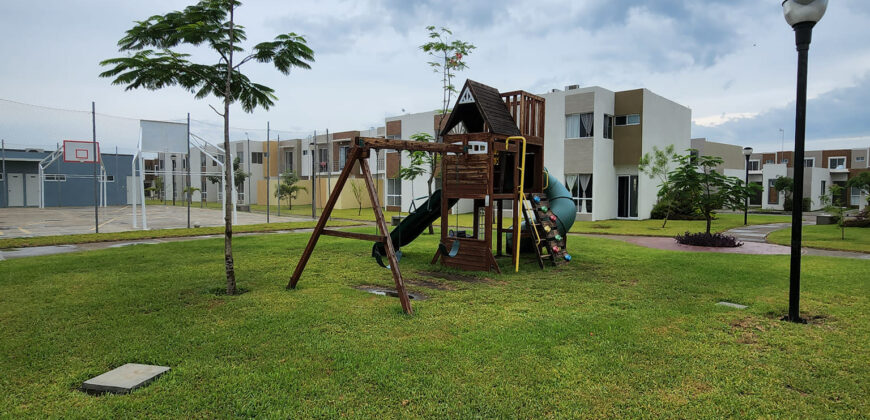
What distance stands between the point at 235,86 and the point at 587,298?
21.3 feet

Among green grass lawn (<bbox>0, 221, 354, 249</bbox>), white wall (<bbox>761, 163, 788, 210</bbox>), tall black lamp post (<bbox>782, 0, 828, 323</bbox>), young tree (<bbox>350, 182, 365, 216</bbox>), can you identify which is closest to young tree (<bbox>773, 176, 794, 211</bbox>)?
white wall (<bbox>761, 163, 788, 210</bbox>)

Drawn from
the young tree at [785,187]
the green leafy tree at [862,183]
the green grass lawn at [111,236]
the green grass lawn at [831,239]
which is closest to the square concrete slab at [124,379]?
the green grass lawn at [111,236]

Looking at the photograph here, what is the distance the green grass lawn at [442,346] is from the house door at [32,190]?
38.1 meters

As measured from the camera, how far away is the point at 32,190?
38.2 metres

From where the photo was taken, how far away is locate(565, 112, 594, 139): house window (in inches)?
966

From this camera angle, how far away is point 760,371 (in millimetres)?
4316

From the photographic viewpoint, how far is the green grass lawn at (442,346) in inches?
144

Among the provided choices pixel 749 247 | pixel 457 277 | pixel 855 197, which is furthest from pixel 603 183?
pixel 855 197

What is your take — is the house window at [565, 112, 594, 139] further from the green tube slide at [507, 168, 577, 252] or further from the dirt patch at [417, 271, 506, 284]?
the dirt patch at [417, 271, 506, 284]

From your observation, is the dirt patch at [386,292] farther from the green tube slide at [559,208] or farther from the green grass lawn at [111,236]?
the green grass lawn at [111,236]

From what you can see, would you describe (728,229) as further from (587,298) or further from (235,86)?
(235,86)

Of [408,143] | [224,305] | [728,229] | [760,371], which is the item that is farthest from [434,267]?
[728,229]

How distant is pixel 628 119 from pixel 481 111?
699 inches

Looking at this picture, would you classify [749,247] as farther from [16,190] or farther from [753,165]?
[753,165]
